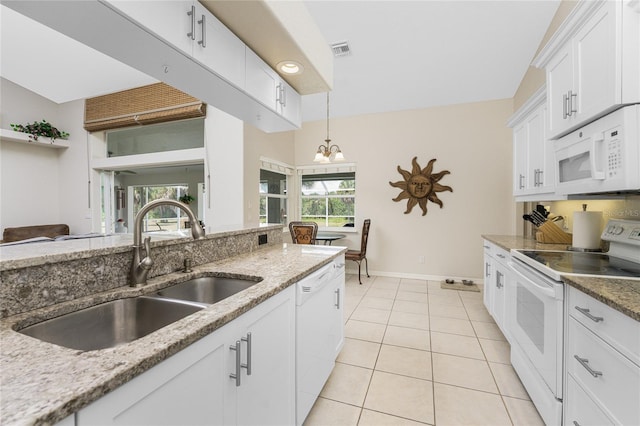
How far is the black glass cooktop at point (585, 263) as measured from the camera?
149 cm

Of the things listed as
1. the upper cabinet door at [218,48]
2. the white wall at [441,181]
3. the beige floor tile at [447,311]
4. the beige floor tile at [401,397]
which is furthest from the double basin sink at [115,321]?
the white wall at [441,181]

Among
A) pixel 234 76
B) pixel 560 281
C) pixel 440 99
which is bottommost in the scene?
pixel 560 281

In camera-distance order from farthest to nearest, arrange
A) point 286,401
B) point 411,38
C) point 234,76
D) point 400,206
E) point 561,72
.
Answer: point 400,206, point 411,38, point 561,72, point 234,76, point 286,401

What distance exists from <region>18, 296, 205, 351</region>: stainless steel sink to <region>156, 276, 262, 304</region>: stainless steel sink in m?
0.22

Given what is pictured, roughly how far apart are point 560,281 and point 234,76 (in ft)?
6.92

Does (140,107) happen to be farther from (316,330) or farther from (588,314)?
(588,314)

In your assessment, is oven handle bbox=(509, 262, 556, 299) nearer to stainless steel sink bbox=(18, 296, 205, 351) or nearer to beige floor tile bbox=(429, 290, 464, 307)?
beige floor tile bbox=(429, 290, 464, 307)

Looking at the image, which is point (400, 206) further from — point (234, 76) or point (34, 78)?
point (34, 78)

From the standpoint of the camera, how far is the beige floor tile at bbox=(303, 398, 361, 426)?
1662 mm

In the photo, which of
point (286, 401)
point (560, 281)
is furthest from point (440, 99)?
point (286, 401)

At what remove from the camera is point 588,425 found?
120 cm

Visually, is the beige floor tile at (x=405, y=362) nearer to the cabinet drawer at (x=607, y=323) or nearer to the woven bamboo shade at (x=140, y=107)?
the cabinet drawer at (x=607, y=323)

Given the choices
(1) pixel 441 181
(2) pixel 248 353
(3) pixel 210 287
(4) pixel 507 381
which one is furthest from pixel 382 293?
(2) pixel 248 353

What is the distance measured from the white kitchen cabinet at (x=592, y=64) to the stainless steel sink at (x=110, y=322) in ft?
7.62
